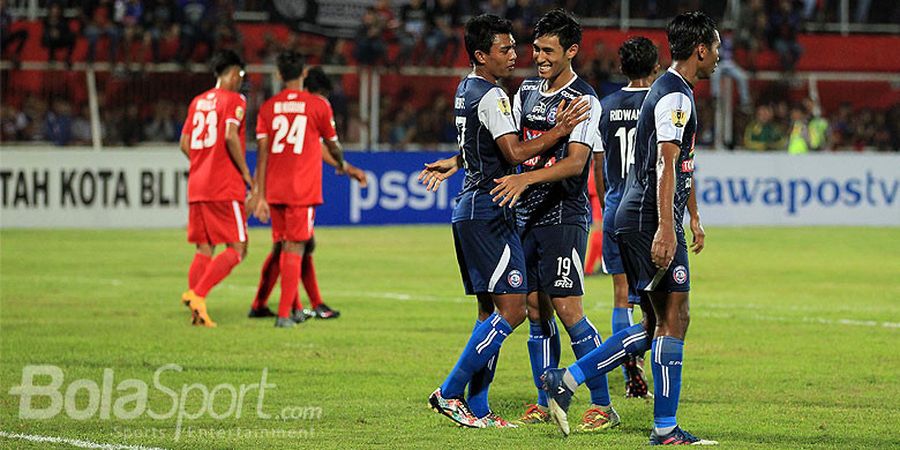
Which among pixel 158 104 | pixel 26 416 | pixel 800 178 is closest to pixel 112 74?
pixel 158 104

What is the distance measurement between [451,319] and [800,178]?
16134 millimetres

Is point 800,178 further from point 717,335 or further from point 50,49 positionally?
point 717,335

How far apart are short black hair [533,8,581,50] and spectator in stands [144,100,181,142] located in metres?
19.1

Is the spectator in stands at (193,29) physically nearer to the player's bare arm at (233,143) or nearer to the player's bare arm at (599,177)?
the player's bare arm at (233,143)

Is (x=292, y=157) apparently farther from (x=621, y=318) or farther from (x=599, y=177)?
(x=621, y=318)

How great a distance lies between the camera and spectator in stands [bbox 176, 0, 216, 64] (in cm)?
2827

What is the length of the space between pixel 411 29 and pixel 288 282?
1842 centimetres

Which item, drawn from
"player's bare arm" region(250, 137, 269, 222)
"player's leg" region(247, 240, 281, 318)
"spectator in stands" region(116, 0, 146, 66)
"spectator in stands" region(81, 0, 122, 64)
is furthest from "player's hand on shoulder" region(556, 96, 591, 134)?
"spectator in stands" region(81, 0, 122, 64)

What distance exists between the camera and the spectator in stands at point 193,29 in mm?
28266

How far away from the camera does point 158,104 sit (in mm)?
26734

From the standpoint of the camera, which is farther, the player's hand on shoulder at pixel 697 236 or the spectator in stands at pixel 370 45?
the spectator in stands at pixel 370 45

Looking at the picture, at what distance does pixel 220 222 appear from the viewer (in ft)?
44.2

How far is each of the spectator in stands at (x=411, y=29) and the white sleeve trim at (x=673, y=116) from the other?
73.5ft

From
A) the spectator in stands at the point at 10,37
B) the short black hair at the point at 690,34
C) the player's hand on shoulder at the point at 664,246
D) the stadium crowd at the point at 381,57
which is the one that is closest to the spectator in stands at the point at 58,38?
the stadium crowd at the point at 381,57
